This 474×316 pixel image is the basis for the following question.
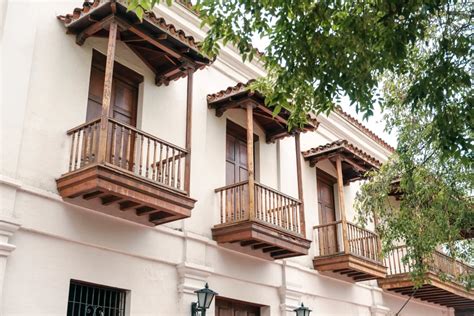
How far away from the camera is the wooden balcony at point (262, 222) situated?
33.0 feet

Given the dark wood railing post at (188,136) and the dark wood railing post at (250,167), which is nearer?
the dark wood railing post at (188,136)

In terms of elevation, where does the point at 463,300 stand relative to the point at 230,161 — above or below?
below

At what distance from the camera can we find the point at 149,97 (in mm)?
10016

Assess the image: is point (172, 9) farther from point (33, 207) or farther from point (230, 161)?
point (33, 207)

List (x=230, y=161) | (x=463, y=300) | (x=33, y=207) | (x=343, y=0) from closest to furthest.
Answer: (x=343, y=0) < (x=33, y=207) < (x=230, y=161) < (x=463, y=300)

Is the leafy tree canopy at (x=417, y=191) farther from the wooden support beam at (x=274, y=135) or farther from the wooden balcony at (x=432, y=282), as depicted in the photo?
the wooden balcony at (x=432, y=282)

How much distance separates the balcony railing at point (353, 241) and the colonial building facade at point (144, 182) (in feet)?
0.12

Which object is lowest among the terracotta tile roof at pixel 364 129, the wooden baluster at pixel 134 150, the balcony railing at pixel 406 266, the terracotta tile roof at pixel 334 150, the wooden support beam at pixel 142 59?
the balcony railing at pixel 406 266

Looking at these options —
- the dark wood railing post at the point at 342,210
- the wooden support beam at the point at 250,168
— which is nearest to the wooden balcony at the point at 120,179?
the wooden support beam at the point at 250,168

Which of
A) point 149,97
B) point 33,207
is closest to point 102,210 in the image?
point 33,207

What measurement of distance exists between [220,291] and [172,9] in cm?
520

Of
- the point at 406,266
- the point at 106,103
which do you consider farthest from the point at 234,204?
the point at 406,266

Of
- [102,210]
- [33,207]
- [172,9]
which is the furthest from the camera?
[172,9]

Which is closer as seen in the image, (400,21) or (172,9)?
(400,21)
